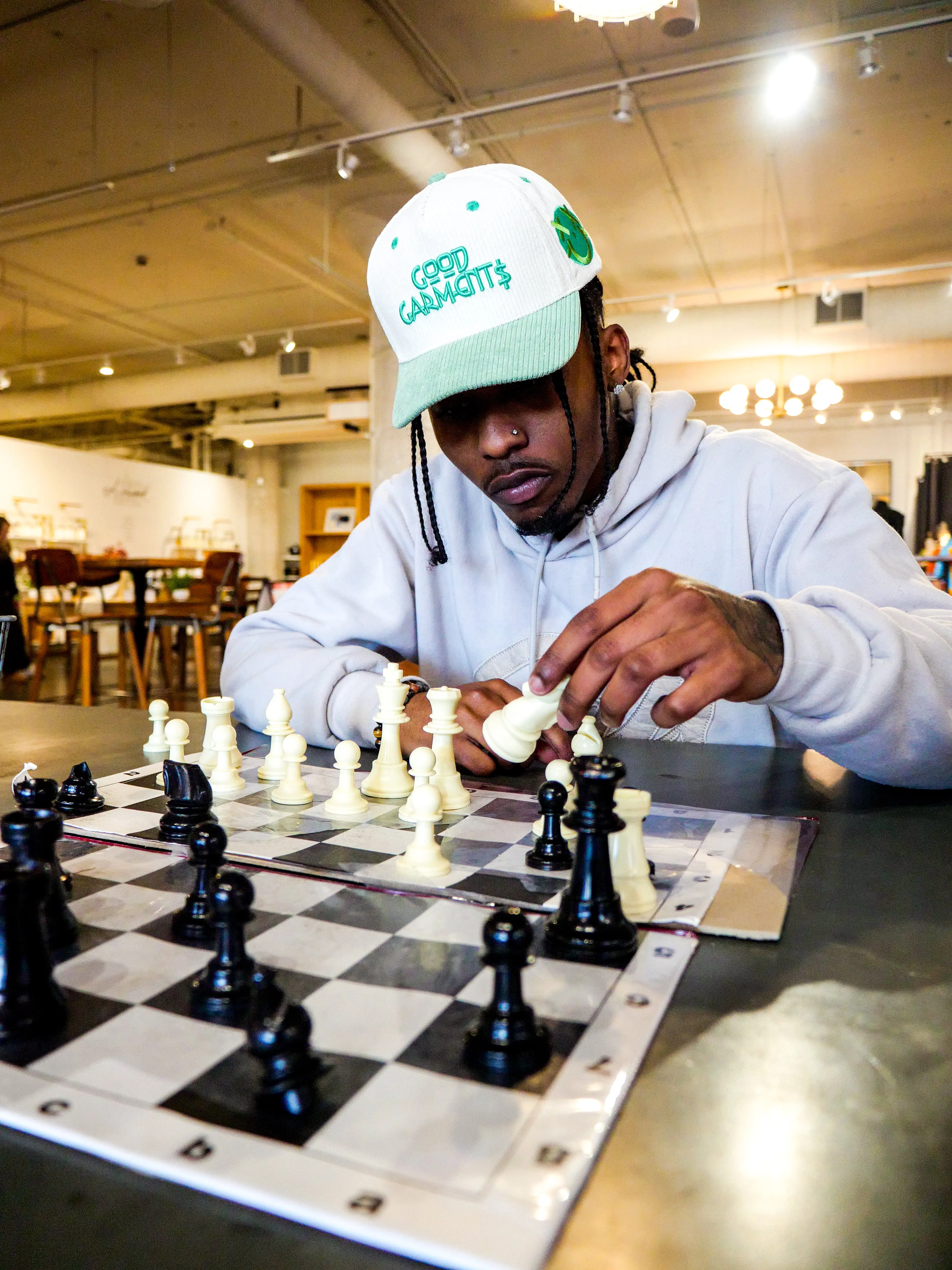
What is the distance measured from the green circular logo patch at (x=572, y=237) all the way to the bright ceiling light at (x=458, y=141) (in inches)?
132

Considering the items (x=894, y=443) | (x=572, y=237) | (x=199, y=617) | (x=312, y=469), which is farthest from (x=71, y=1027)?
(x=312, y=469)

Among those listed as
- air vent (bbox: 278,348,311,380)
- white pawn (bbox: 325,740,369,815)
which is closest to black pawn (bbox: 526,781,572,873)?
white pawn (bbox: 325,740,369,815)

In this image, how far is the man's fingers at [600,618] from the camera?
0.80 meters

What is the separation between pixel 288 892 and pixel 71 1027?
207 millimetres

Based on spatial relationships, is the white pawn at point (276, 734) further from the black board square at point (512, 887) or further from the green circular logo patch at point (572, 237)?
the green circular logo patch at point (572, 237)

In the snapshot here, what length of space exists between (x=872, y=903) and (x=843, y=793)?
367 millimetres

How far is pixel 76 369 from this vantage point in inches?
404

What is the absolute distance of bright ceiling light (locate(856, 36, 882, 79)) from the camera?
336 cm

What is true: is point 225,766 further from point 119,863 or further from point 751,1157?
point 751,1157

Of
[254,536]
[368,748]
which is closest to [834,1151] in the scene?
[368,748]

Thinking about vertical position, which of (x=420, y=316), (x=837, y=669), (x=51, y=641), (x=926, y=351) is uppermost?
(x=926, y=351)

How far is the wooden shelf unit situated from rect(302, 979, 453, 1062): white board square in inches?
413

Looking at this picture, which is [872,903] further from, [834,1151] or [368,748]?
[368,748]

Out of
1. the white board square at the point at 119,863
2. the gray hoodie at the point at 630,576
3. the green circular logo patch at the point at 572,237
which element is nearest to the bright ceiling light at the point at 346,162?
the gray hoodie at the point at 630,576
